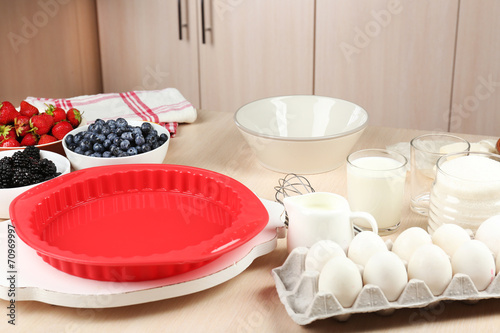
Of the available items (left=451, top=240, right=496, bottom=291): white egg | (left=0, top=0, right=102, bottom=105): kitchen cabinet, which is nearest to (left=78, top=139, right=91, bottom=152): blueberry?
(left=451, top=240, right=496, bottom=291): white egg

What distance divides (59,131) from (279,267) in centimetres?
73

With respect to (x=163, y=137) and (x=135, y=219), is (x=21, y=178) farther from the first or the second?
(x=163, y=137)

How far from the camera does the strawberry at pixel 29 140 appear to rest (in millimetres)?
1413

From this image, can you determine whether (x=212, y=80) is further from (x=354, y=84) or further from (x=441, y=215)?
(x=441, y=215)

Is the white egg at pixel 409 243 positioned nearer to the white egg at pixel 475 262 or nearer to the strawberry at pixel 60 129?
the white egg at pixel 475 262

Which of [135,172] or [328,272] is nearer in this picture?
[328,272]

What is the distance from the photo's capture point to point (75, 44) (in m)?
3.03

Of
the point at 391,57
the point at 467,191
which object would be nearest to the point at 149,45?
the point at 391,57

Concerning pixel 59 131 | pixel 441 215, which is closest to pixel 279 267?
pixel 441 215

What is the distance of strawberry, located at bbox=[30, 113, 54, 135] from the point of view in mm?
1423

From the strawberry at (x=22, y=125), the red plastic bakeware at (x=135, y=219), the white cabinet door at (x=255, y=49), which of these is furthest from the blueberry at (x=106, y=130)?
the white cabinet door at (x=255, y=49)

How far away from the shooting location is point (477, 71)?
2.58 meters

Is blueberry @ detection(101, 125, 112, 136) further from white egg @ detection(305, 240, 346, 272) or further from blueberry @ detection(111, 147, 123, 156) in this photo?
white egg @ detection(305, 240, 346, 272)

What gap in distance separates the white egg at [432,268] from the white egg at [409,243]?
0.11 ft
